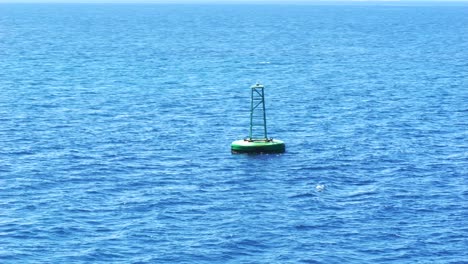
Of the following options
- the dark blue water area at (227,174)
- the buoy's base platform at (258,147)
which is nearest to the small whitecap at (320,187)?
the dark blue water area at (227,174)

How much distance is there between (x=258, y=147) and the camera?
96562 millimetres

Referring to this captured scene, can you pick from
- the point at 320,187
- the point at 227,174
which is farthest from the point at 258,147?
the point at 320,187

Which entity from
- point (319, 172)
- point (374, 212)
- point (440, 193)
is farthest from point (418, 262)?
point (319, 172)

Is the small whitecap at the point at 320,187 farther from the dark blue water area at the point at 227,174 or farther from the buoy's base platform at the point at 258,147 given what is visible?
the buoy's base platform at the point at 258,147

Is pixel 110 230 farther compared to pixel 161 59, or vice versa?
pixel 161 59

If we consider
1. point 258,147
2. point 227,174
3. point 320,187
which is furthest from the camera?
point 258,147

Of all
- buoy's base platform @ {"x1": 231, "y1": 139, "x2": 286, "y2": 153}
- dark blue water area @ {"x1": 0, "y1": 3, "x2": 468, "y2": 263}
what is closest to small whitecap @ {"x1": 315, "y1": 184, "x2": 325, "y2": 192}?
dark blue water area @ {"x1": 0, "y1": 3, "x2": 468, "y2": 263}

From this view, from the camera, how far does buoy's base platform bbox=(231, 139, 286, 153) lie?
317ft

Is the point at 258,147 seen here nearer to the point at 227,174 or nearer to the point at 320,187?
the point at 227,174

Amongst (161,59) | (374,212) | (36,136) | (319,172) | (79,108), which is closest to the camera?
(374,212)

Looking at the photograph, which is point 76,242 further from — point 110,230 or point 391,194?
Answer: point 391,194

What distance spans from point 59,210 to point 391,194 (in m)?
23.8

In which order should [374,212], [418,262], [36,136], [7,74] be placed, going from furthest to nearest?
[7,74] → [36,136] → [374,212] → [418,262]

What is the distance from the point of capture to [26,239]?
70312mm
